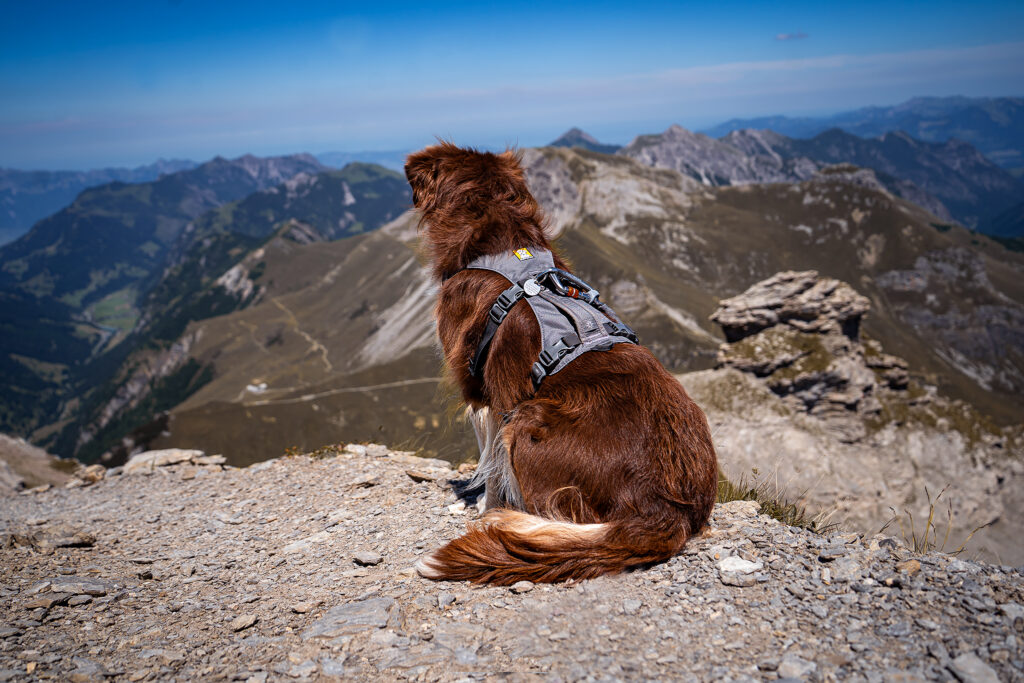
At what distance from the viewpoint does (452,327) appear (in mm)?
5637

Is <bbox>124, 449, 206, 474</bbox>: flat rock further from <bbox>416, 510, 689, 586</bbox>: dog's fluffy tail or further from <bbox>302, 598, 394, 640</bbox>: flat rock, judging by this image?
<bbox>416, 510, 689, 586</bbox>: dog's fluffy tail

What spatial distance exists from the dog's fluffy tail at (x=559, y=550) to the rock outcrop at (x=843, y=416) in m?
42.2

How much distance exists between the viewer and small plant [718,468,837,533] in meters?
5.93

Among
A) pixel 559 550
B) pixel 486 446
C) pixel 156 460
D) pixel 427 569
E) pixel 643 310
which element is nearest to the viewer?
pixel 559 550

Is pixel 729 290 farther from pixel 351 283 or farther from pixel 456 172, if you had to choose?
pixel 456 172

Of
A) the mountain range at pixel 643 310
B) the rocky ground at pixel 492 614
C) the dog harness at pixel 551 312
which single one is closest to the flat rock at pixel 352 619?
the rocky ground at pixel 492 614

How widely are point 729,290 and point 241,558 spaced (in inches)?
5988

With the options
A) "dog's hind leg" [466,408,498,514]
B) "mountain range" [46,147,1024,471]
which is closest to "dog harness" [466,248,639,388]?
"dog's hind leg" [466,408,498,514]

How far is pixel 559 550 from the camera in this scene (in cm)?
422

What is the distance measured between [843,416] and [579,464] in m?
52.6

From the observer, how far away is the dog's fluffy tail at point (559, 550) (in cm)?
420

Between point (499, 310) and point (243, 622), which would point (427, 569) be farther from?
point (499, 310)

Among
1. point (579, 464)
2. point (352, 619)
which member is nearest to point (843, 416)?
point (579, 464)

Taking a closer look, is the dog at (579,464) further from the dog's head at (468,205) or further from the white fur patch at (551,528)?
the dog's head at (468,205)
